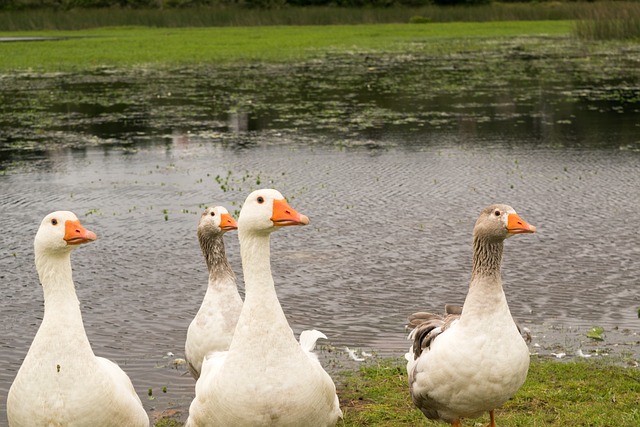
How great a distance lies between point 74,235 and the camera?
6.33 metres

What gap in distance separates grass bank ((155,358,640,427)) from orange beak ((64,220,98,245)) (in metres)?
2.05

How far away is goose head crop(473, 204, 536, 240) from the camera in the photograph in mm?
7152

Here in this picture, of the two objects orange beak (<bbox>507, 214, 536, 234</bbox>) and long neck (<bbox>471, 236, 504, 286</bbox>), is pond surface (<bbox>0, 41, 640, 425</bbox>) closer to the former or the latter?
long neck (<bbox>471, 236, 504, 286</bbox>)

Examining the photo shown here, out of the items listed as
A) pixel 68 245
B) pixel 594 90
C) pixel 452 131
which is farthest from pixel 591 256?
pixel 594 90

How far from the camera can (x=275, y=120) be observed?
25.8 m

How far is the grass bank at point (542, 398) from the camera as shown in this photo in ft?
24.0

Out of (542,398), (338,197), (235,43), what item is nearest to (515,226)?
(542,398)

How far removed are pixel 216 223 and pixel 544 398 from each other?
3.21 metres

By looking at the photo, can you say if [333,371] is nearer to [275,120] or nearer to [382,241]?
[382,241]

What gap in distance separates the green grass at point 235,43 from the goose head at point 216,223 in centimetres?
3597

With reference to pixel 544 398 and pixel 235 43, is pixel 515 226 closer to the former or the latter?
pixel 544 398

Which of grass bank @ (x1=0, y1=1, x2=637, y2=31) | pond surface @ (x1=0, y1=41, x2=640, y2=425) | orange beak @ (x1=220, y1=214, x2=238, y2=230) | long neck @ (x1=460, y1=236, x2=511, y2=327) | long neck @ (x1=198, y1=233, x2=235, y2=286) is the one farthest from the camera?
grass bank @ (x1=0, y1=1, x2=637, y2=31)

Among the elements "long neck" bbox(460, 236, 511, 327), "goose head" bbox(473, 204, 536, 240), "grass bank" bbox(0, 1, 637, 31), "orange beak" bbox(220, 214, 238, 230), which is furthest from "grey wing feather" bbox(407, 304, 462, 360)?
"grass bank" bbox(0, 1, 637, 31)

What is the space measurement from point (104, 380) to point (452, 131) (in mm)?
17854
